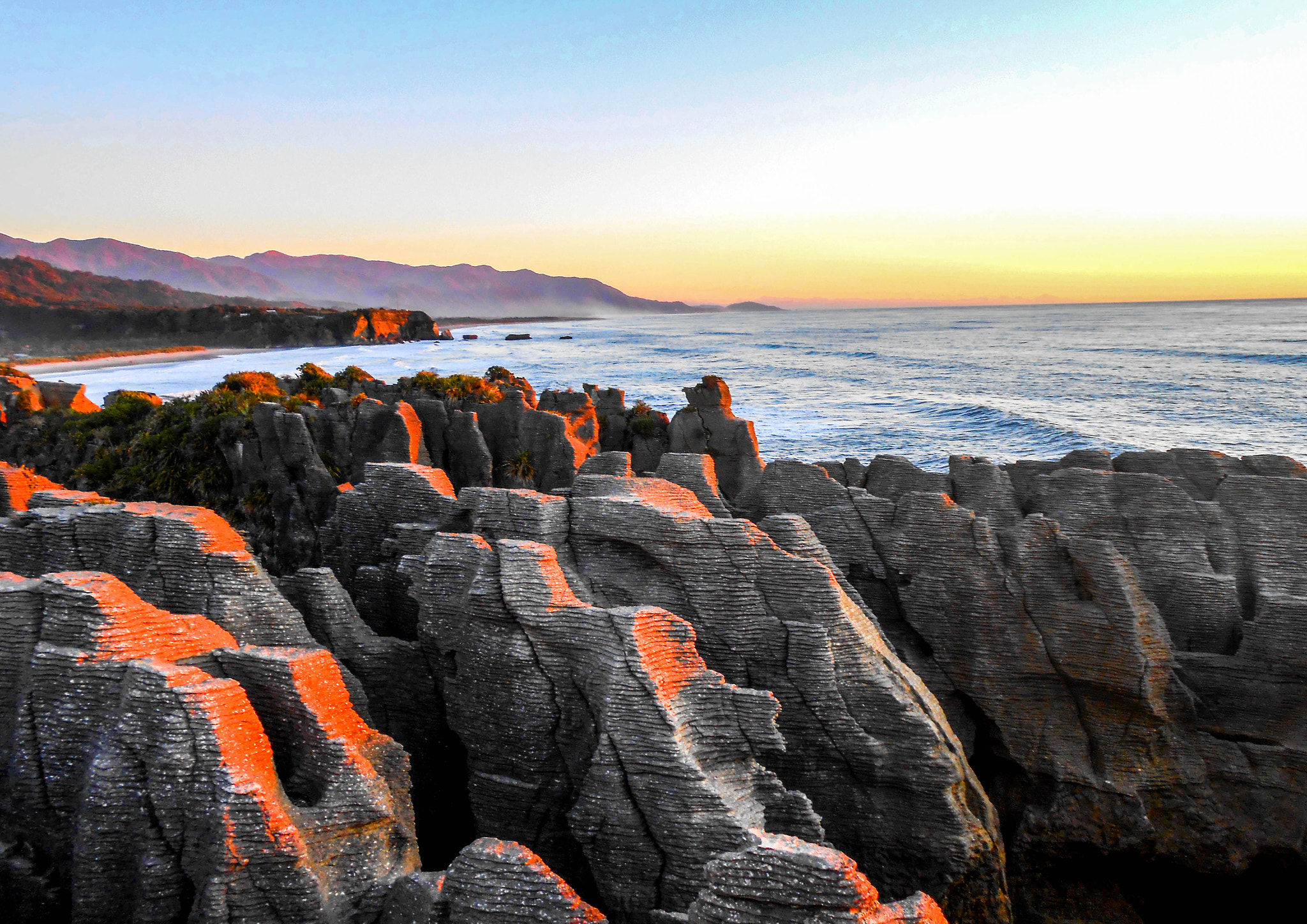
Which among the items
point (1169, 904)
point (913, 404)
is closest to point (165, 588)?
point (1169, 904)

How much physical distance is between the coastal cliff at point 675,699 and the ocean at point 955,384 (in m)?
27.2

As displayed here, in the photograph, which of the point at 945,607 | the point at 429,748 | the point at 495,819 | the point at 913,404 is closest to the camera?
the point at 495,819

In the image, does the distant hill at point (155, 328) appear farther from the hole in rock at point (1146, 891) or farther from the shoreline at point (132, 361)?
the hole in rock at point (1146, 891)

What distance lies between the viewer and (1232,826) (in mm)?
12016

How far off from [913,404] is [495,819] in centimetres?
7597

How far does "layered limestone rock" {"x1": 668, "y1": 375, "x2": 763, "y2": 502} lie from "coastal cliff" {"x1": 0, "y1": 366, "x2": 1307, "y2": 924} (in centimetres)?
1283

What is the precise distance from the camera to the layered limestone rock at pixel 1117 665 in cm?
1212

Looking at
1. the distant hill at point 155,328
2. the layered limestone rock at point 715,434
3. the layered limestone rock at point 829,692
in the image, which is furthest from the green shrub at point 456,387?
the distant hill at point 155,328

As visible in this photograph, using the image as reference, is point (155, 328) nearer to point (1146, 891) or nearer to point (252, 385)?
point (252, 385)

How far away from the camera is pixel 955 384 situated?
321ft

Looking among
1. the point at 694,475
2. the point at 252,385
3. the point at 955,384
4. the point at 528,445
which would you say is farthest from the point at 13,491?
the point at 955,384

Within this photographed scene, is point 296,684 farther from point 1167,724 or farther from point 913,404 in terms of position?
point 913,404

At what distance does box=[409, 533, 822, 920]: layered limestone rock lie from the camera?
27.6ft

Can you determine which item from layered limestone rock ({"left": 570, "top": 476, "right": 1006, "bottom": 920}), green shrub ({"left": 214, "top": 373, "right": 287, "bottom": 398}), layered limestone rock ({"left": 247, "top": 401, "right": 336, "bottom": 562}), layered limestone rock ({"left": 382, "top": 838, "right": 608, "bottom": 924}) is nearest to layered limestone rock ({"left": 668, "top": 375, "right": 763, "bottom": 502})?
layered limestone rock ({"left": 247, "top": 401, "right": 336, "bottom": 562})
